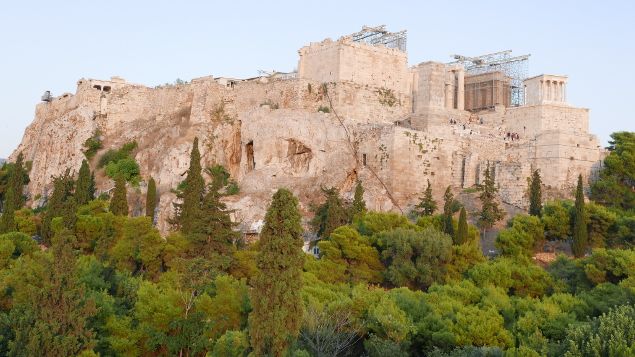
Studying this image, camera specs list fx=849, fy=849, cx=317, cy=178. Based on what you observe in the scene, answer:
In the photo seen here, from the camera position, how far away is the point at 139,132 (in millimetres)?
48594

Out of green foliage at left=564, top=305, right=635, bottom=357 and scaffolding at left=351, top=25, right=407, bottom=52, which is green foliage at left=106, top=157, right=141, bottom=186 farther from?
green foliage at left=564, top=305, right=635, bottom=357

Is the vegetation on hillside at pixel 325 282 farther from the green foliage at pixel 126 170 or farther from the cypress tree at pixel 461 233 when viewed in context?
the green foliage at pixel 126 170

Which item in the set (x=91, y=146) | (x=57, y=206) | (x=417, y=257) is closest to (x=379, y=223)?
(x=417, y=257)

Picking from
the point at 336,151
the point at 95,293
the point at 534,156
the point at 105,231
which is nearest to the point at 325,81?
the point at 336,151

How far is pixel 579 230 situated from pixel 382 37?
20663 millimetres

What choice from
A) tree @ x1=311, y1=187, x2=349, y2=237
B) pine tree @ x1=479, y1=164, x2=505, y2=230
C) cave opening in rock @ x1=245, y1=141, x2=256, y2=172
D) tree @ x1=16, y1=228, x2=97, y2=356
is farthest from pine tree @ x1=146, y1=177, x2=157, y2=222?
tree @ x1=16, y1=228, x2=97, y2=356

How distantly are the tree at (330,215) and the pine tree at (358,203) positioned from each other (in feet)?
1.23

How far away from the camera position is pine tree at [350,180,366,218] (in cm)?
3512

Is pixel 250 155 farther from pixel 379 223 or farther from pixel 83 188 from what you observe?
pixel 379 223

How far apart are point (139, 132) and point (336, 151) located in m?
14.1

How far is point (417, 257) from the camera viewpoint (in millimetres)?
30312

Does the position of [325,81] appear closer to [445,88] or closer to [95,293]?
[445,88]

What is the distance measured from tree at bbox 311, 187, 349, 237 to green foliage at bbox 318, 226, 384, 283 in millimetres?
2488

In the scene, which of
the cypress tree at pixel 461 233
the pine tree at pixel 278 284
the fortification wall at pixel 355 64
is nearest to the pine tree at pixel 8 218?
the fortification wall at pixel 355 64
